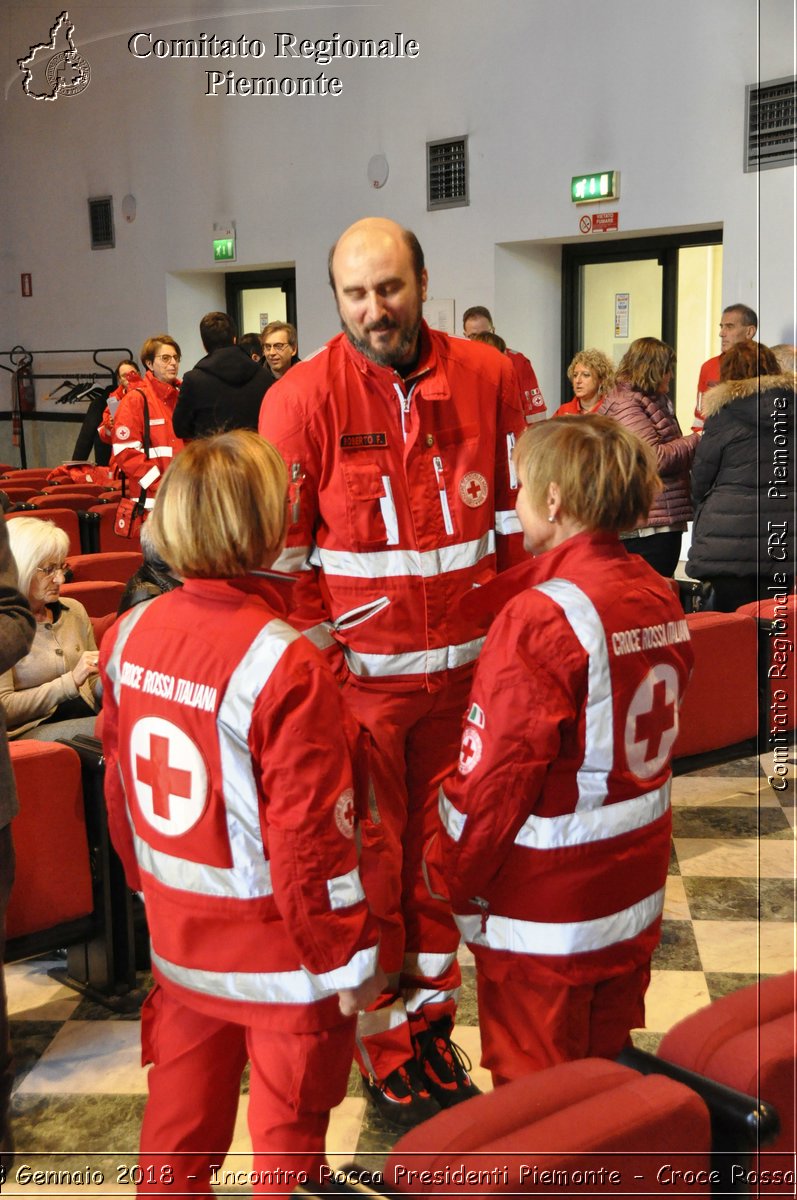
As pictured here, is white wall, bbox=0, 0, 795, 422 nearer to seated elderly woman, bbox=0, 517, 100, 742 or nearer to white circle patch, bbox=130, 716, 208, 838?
seated elderly woman, bbox=0, 517, 100, 742

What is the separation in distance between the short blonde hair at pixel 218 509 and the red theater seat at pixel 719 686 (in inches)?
72.4

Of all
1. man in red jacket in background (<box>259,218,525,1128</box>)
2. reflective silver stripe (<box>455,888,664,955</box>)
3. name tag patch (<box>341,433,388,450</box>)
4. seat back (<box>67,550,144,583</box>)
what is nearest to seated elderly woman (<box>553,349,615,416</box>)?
seat back (<box>67,550,144,583</box>)

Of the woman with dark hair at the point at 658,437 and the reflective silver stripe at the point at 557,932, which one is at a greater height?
the woman with dark hair at the point at 658,437

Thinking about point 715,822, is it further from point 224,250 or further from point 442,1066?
point 224,250

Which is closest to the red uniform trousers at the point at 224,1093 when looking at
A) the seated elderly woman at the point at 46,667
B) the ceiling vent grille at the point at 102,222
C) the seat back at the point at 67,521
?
the seated elderly woman at the point at 46,667

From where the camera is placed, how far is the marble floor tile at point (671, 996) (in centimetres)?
253

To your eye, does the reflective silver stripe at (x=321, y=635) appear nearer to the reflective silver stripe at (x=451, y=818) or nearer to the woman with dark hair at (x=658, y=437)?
the reflective silver stripe at (x=451, y=818)

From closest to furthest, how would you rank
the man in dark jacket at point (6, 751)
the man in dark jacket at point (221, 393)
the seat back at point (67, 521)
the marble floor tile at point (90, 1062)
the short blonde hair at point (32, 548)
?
the man in dark jacket at point (6, 751), the marble floor tile at point (90, 1062), the short blonde hair at point (32, 548), the man in dark jacket at point (221, 393), the seat back at point (67, 521)

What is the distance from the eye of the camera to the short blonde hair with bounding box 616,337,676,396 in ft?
16.4

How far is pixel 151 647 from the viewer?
5.22 feet

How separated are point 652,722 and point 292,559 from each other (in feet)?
2.53

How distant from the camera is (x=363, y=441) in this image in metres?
2.20

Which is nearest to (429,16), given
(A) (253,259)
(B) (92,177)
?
(A) (253,259)

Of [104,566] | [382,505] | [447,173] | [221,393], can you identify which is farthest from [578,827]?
[447,173]
